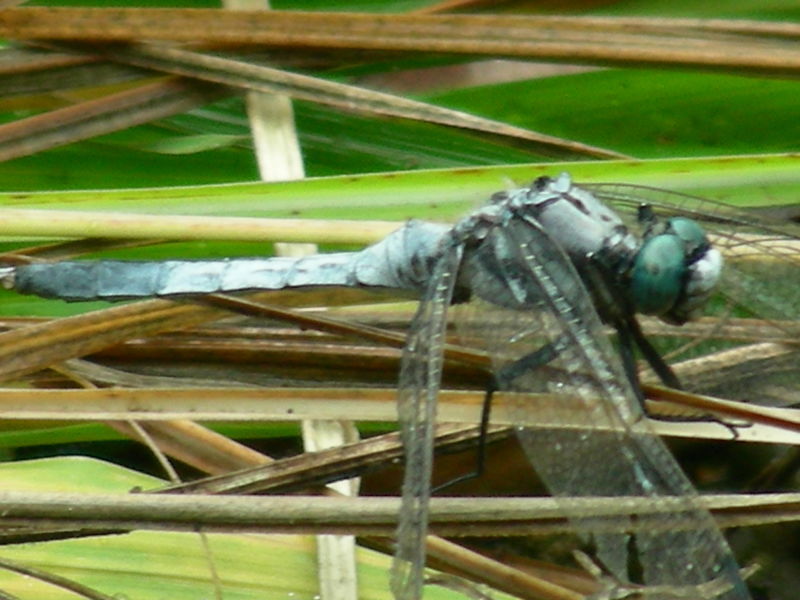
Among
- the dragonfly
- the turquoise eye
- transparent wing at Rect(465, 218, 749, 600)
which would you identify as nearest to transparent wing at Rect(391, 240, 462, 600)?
the dragonfly

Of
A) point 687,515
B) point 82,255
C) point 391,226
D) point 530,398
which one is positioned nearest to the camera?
point 687,515

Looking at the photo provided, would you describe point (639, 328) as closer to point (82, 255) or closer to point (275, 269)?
point (275, 269)

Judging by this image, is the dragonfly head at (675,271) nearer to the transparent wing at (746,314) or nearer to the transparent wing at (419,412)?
the transparent wing at (746,314)

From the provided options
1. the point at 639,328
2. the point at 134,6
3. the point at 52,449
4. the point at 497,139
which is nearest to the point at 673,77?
the point at 497,139

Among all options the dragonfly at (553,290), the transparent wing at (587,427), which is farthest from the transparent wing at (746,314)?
the transparent wing at (587,427)

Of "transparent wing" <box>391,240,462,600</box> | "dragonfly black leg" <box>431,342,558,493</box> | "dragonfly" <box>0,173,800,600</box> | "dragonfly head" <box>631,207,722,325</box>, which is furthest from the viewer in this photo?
"dragonfly head" <box>631,207,722,325</box>

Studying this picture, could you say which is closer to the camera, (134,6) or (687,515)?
(687,515)

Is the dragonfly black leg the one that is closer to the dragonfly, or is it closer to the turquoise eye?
the dragonfly
